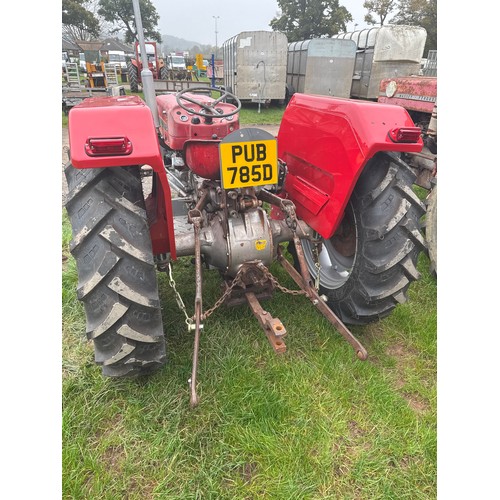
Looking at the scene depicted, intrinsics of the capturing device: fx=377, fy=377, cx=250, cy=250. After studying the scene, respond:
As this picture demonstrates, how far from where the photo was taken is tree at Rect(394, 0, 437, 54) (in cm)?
2700

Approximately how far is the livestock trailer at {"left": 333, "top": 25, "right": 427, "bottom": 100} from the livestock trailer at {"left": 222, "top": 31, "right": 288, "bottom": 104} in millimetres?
2688

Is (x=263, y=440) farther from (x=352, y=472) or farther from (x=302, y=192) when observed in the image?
(x=302, y=192)

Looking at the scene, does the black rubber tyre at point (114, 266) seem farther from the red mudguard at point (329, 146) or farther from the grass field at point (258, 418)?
the red mudguard at point (329, 146)

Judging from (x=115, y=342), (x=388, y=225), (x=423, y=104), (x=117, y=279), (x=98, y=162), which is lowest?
(x=115, y=342)

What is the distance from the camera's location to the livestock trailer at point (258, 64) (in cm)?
1285

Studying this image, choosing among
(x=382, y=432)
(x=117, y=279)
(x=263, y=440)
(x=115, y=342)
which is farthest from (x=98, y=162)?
(x=382, y=432)

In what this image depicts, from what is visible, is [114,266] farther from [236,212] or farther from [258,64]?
[258,64]

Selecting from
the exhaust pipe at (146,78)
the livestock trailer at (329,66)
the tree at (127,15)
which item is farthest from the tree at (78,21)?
the exhaust pipe at (146,78)

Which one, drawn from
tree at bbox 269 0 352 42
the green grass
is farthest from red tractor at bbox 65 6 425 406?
tree at bbox 269 0 352 42

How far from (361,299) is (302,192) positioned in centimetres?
78

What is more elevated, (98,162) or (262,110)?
(262,110)

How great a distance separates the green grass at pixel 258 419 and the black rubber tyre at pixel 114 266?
373 millimetres

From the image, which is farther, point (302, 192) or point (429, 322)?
point (429, 322)

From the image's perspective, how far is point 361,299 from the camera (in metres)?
2.23
